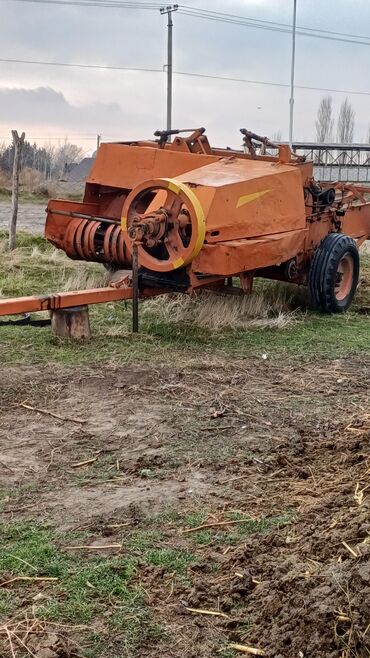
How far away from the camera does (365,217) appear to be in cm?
955

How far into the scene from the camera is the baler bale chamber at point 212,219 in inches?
261

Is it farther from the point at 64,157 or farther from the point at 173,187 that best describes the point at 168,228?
the point at 64,157

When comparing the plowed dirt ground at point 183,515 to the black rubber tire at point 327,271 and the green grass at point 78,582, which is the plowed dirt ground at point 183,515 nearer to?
the green grass at point 78,582

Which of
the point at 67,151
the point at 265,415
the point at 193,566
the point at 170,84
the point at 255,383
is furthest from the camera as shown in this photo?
the point at 67,151

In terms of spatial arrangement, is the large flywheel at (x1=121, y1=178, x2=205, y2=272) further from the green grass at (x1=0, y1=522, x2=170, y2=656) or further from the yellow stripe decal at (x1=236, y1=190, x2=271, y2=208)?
the green grass at (x1=0, y1=522, x2=170, y2=656)

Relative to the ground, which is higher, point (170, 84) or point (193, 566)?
point (170, 84)

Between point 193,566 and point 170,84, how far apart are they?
3408 centimetres

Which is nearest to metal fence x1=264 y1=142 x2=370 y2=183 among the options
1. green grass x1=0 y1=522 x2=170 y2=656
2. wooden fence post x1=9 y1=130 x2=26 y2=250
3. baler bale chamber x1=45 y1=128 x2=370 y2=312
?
wooden fence post x1=9 y1=130 x2=26 y2=250

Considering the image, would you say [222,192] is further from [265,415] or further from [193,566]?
[193,566]

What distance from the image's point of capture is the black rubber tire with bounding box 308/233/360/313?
7.96m

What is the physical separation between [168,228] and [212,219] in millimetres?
→ 386

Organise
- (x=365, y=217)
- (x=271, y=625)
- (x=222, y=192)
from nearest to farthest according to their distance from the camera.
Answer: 1. (x=271, y=625)
2. (x=222, y=192)
3. (x=365, y=217)

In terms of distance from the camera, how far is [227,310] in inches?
302

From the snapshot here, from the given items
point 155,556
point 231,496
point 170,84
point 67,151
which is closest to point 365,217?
point 231,496
